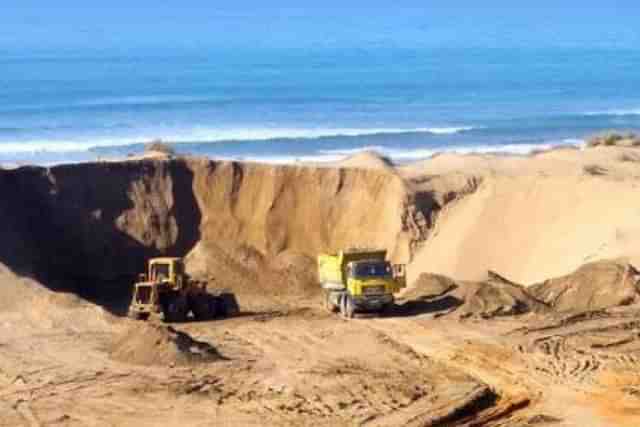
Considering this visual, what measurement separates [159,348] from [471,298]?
374 inches

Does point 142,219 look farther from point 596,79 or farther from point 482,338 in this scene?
point 596,79

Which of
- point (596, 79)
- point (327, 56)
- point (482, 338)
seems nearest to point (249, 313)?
point (482, 338)

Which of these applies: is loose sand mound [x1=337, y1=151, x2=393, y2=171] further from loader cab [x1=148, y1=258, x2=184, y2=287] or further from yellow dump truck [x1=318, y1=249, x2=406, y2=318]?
loader cab [x1=148, y1=258, x2=184, y2=287]

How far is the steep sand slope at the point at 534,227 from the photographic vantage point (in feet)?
133

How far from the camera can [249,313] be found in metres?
38.5

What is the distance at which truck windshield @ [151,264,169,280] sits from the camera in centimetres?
3672

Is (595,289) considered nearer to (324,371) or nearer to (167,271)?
(324,371)

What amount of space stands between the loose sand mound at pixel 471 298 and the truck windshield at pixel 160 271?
20.1 feet

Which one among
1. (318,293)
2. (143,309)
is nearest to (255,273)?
(318,293)

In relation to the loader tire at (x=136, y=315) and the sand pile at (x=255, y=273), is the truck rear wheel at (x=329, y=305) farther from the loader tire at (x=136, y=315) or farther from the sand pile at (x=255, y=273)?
the loader tire at (x=136, y=315)

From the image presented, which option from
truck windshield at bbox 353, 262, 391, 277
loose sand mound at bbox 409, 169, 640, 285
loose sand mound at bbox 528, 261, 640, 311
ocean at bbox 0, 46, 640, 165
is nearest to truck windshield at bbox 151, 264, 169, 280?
truck windshield at bbox 353, 262, 391, 277

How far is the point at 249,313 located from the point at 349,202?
8.36 meters

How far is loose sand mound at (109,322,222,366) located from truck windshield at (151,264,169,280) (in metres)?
5.00

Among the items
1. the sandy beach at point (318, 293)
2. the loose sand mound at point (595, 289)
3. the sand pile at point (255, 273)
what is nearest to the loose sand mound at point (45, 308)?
the sandy beach at point (318, 293)
